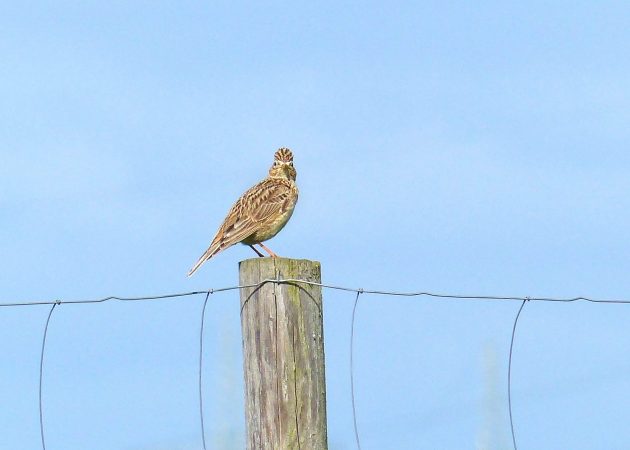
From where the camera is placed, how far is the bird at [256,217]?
12.4m

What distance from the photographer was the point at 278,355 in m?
7.07

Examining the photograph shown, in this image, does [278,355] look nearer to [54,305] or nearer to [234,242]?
[54,305]

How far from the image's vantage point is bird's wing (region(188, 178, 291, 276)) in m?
12.4

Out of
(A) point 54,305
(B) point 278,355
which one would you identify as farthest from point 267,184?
(B) point 278,355

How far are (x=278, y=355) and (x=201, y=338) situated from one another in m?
0.46

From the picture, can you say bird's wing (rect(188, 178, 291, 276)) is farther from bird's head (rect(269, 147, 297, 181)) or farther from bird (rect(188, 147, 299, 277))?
bird's head (rect(269, 147, 297, 181))

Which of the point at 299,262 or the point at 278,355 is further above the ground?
the point at 299,262

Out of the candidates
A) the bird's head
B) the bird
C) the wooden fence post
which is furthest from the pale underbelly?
the wooden fence post

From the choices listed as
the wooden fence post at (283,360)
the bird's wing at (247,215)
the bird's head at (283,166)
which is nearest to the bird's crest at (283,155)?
the bird's head at (283,166)

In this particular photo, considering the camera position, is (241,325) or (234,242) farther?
(234,242)

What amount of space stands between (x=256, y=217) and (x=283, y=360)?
556cm

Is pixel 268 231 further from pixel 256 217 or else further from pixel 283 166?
pixel 283 166

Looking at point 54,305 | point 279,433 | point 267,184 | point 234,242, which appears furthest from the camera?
point 267,184

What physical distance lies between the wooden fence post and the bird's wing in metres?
5.05
